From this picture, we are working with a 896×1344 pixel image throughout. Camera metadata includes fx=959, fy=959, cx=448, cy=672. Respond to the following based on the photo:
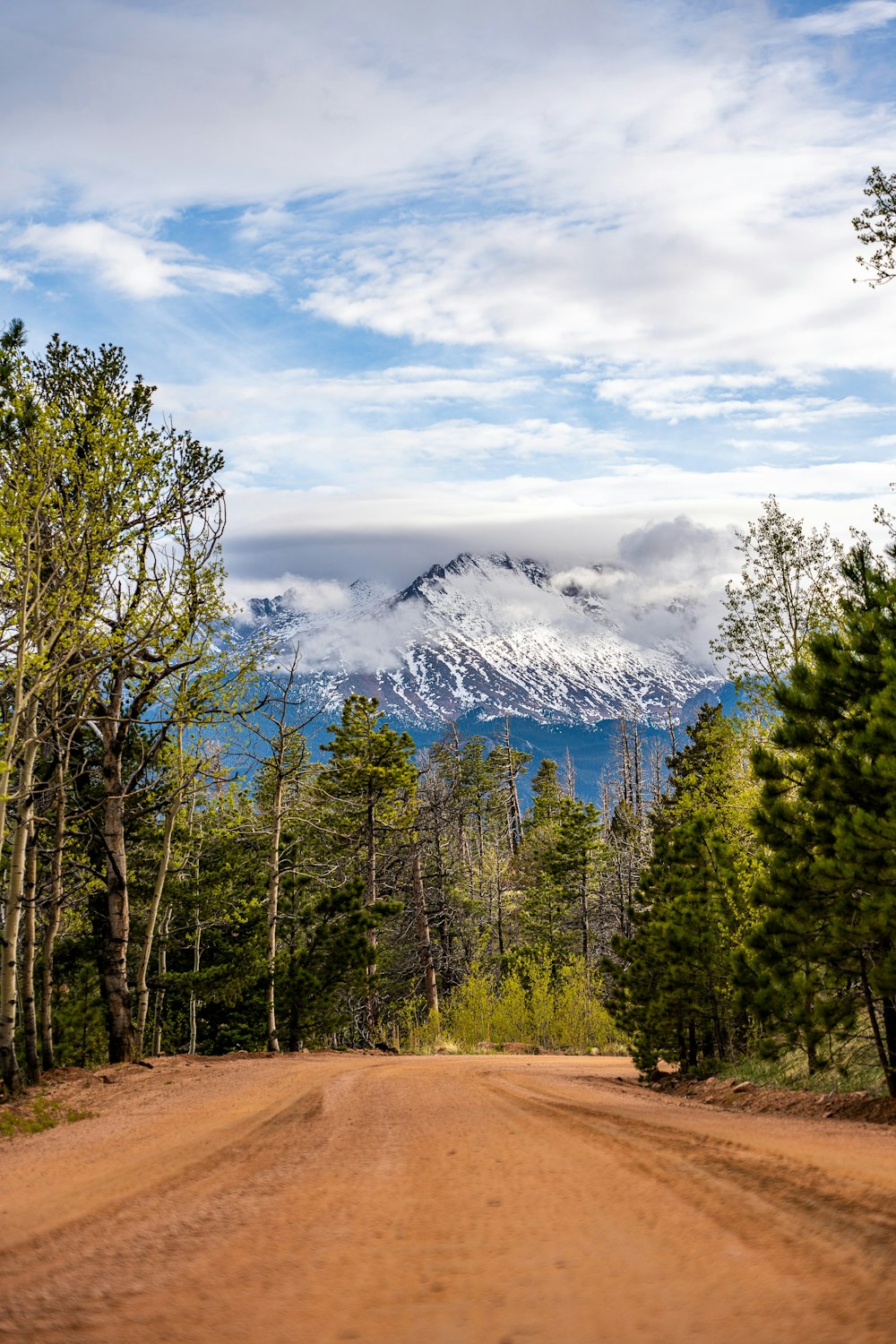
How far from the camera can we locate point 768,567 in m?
27.4

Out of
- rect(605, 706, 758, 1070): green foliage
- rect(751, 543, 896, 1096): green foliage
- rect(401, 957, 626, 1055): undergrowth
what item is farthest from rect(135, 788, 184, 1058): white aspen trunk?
rect(401, 957, 626, 1055): undergrowth

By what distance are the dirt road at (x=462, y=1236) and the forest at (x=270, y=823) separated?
4027 mm

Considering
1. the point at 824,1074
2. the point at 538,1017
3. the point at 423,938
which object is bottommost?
the point at 538,1017

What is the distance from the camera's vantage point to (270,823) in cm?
3203

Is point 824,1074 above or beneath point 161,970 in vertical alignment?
beneath

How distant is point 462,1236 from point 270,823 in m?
28.9

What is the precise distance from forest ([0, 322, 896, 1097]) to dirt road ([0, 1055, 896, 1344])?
4.03 metres

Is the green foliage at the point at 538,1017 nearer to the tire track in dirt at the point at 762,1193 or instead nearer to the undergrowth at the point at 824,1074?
the undergrowth at the point at 824,1074

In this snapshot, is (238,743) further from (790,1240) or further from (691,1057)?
(790,1240)

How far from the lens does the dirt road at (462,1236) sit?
295 cm

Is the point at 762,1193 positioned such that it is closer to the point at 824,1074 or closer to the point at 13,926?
the point at 824,1074

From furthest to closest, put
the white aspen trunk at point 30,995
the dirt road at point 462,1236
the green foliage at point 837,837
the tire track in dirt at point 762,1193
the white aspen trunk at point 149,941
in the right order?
the white aspen trunk at point 149,941, the white aspen trunk at point 30,995, the green foliage at point 837,837, the tire track in dirt at point 762,1193, the dirt road at point 462,1236

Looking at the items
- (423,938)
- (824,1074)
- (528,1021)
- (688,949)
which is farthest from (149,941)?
(423,938)

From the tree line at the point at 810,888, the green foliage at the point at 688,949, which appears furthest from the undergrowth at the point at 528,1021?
the tree line at the point at 810,888
